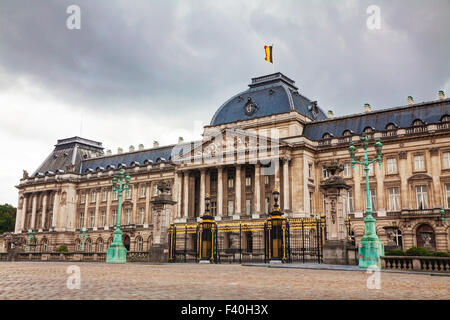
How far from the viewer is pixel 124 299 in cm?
998

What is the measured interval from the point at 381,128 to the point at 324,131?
7.95 m

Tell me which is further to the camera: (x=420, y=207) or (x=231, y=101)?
(x=231, y=101)

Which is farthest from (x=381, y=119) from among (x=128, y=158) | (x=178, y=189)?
(x=128, y=158)

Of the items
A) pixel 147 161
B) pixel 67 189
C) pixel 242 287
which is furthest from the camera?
pixel 67 189

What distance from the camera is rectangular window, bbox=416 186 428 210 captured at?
5159 centimetres

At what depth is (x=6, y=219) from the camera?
101 meters

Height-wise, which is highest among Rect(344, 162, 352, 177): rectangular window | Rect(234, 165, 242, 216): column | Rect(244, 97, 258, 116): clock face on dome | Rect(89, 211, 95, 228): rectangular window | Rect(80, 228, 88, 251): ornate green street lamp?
Rect(244, 97, 258, 116): clock face on dome

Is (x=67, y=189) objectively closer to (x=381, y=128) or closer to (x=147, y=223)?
(x=147, y=223)

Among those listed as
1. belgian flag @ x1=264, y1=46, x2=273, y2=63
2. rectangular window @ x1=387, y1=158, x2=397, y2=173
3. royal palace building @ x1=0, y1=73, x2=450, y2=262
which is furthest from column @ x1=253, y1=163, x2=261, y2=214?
rectangular window @ x1=387, y1=158, x2=397, y2=173

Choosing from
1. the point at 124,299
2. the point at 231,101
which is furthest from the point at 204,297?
the point at 231,101

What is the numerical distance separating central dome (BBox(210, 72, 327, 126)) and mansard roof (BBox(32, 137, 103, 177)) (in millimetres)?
33396

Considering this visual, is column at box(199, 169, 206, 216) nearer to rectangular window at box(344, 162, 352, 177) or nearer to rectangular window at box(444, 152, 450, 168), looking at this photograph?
rectangular window at box(344, 162, 352, 177)

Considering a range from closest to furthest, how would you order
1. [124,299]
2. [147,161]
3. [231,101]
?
1. [124,299]
2. [231,101]
3. [147,161]

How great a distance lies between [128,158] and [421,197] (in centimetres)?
4940
